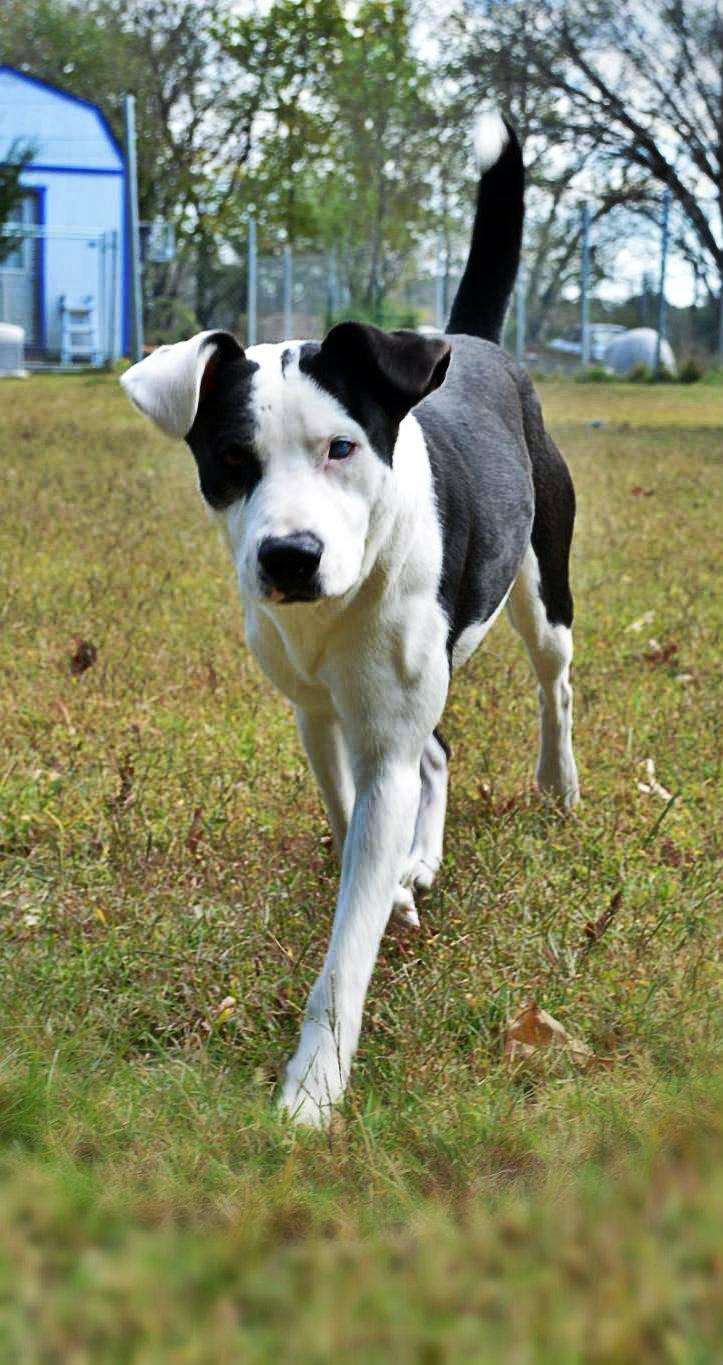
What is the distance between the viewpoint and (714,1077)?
2494 millimetres

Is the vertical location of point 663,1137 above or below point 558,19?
below

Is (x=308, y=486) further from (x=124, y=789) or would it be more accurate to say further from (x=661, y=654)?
(x=661, y=654)

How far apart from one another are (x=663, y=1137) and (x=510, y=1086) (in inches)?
23.6

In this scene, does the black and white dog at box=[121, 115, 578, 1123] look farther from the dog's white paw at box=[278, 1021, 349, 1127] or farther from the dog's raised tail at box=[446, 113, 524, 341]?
the dog's raised tail at box=[446, 113, 524, 341]

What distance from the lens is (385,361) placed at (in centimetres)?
292

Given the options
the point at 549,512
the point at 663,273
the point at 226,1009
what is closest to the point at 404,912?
the point at 226,1009

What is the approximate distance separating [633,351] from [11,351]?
10.9 metres

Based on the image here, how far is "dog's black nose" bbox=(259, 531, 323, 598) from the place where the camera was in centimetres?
266

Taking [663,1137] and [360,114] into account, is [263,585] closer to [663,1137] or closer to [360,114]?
[663,1137]

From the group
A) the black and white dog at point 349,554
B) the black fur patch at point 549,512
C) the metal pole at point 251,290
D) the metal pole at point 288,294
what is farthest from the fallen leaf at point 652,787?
the metal pole at point 288,294

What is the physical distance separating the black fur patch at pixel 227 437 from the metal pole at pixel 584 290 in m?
24.0

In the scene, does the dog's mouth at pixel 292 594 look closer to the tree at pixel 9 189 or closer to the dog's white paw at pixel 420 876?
the dog's white paw at pixel 420 876

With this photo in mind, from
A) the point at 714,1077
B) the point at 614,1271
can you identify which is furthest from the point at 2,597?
the point at 614,1271

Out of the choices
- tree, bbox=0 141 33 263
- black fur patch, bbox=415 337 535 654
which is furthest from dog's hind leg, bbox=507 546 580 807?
tree, bbox=0 141 33 263
